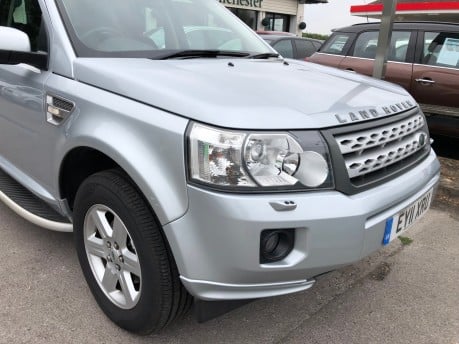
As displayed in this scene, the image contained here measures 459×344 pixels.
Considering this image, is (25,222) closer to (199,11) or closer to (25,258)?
(25,258)

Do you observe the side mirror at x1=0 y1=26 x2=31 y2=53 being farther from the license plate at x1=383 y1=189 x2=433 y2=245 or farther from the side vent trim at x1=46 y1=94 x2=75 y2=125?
the license plate at x1=383 y1=189 x2=433 y2=245

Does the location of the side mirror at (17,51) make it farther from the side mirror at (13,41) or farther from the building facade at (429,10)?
the building facade at (429,10)

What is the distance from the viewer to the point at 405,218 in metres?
2.22

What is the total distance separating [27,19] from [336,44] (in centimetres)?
476

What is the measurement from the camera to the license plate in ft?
6.82

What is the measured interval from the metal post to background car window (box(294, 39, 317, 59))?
16.6ft

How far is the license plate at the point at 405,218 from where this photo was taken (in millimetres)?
2078

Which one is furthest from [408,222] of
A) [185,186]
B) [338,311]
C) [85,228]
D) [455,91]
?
[455,91]

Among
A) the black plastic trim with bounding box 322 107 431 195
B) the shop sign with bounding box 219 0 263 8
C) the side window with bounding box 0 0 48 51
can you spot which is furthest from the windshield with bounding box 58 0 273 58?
the shop sign with bounding box 219 0 263 8

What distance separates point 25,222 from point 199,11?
2.04 m

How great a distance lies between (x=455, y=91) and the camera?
543 centimetres

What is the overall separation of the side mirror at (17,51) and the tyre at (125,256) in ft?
2.52

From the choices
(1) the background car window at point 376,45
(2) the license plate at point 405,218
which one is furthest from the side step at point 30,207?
(1) the background car window at point 376,45

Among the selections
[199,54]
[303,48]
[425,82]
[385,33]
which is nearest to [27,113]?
[199,54]
